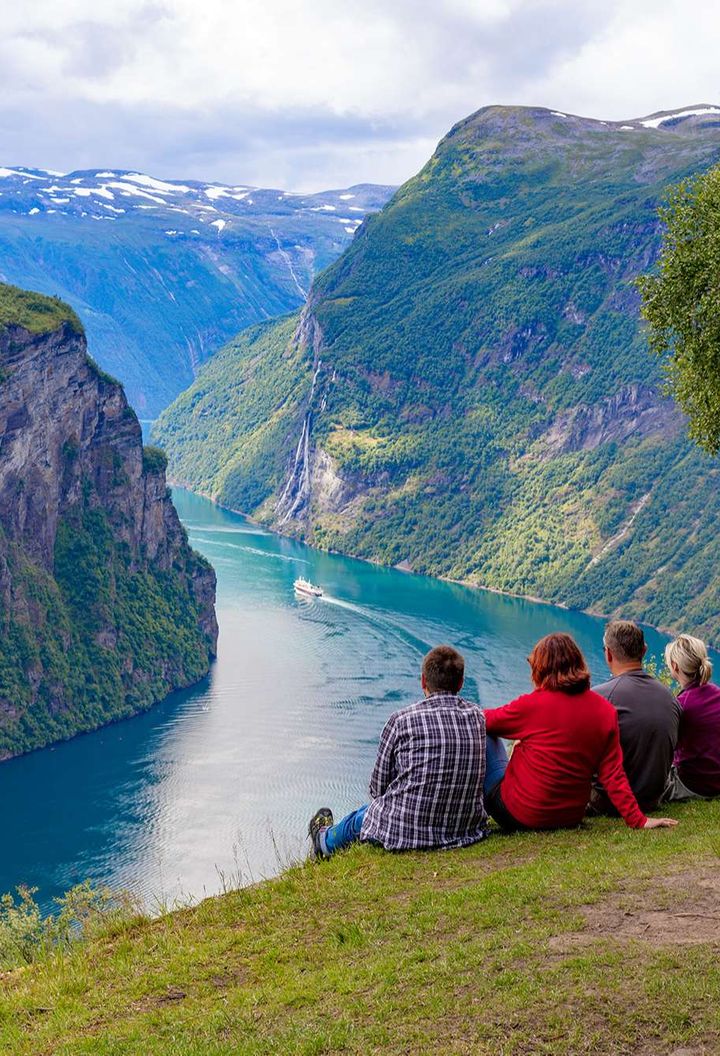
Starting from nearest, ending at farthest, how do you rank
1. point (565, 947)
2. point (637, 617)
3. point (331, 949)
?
point (565, 947)
point (331, 949)
point (637, 617)

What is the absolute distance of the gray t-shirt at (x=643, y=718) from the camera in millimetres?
13398

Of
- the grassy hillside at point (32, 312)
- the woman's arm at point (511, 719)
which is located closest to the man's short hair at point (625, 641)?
the woman's arm at point (511, 719)

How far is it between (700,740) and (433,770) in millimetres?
3818

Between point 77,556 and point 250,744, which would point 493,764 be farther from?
point 77,556

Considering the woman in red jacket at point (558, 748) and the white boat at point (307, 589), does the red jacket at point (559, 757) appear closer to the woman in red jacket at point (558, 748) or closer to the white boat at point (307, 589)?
the woman in red jacket at point (558, 748)

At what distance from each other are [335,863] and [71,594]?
106639 mm

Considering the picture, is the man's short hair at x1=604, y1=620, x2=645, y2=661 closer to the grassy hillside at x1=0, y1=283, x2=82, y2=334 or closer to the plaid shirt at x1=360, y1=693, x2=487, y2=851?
the plaid shirt at x1=360, y1=693, x2=487, y2=851

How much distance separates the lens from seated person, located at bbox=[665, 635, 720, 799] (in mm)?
13953

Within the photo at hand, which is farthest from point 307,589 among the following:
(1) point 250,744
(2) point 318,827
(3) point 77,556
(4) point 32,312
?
(2) point 318,827

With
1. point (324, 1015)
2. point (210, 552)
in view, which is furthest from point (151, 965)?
point (210, 552)

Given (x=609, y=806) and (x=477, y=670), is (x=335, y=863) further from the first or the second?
(x=477, y=670)

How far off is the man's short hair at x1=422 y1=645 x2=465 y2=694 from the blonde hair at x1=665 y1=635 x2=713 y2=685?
2.96m

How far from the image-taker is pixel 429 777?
41.0 feet

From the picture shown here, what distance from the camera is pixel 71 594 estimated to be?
11588 centimetres
